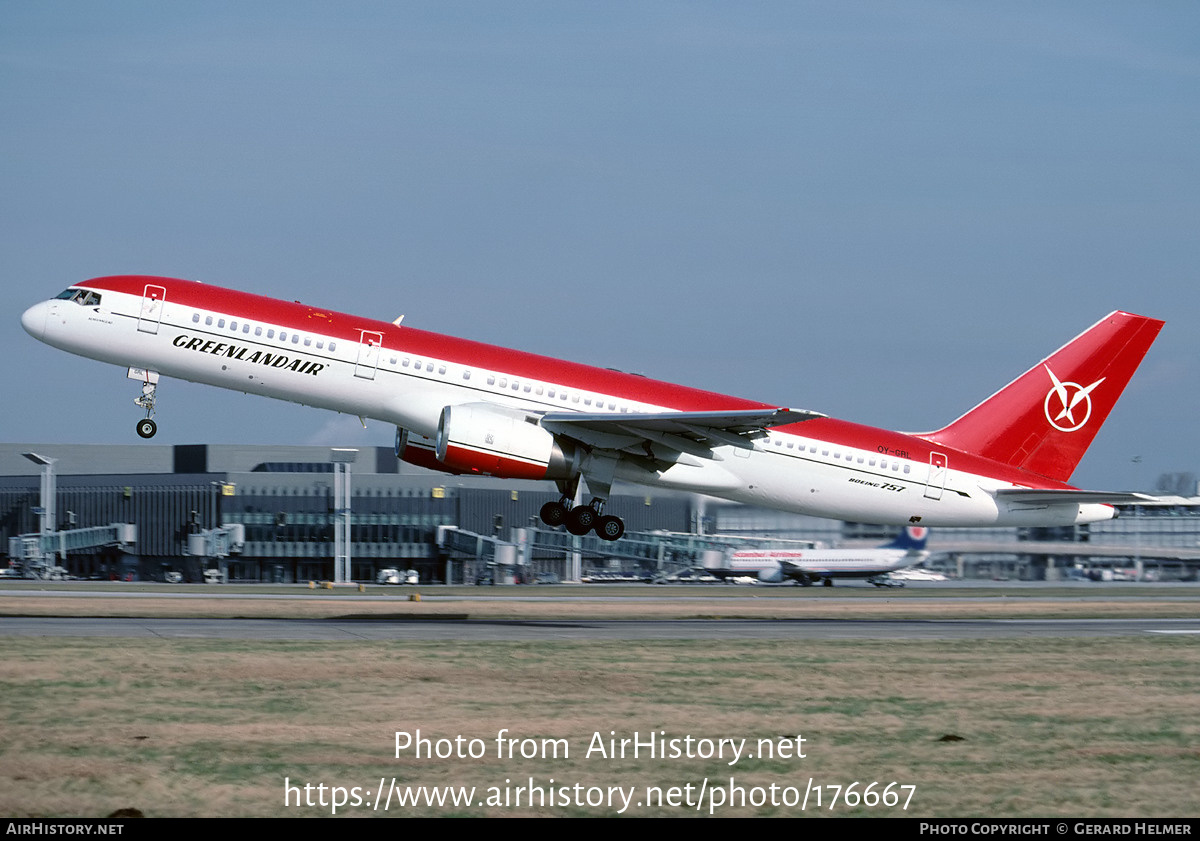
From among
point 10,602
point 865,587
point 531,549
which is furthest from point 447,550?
point 10,602

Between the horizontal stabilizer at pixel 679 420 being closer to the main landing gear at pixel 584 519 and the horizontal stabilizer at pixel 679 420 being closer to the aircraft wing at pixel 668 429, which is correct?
the aircraft wing at pixel 668 429

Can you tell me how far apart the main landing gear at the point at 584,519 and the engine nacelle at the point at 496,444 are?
2242mm

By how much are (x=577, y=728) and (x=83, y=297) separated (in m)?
20.3

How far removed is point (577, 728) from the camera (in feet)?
66.0

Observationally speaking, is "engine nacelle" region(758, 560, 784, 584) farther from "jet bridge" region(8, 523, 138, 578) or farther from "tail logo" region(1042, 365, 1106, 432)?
"tail logo" region(1042, 365, 1106, 432)

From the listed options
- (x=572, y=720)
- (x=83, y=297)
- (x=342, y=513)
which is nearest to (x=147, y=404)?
(x=83, y=297)

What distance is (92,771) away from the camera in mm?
16531

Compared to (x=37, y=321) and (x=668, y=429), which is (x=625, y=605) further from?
(x=37, y=321)

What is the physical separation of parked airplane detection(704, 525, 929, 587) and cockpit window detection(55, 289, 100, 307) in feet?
194

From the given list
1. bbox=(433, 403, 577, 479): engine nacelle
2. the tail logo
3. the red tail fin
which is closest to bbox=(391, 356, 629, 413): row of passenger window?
bbox=(433, 403, 577, 479): engine nacelle

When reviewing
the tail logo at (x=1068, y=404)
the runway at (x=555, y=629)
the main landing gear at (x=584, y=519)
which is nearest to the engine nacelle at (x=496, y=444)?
the main landing gear at (x=584, y=519)

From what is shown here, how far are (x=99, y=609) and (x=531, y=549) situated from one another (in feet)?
157

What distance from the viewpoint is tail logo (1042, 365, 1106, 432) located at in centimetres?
4147

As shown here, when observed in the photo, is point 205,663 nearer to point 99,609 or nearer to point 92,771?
point 92,771
